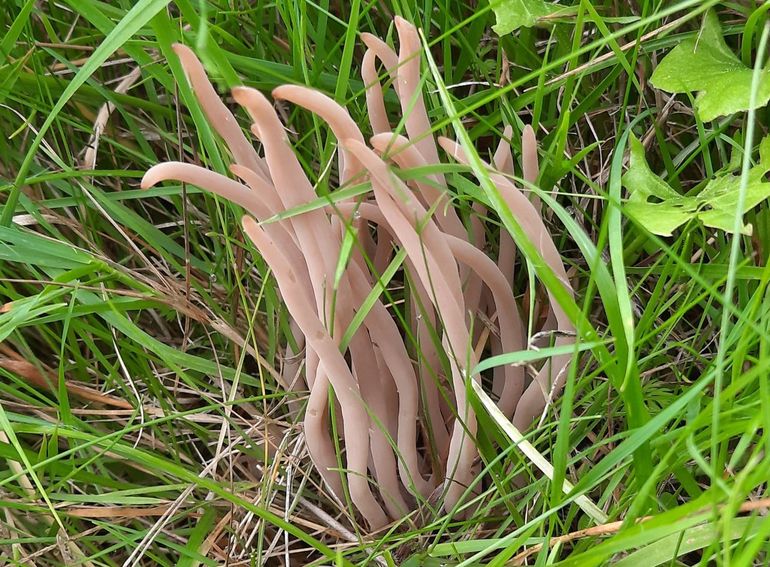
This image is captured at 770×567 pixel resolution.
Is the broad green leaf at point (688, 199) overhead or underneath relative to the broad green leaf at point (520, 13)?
underneath

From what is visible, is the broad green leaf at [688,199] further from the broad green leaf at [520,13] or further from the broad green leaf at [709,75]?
the broad green leaf at [520,13]

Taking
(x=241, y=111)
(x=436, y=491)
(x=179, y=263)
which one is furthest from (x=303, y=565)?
(x=241, y=111)

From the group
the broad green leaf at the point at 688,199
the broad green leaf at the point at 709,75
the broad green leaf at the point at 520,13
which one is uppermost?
the broad green leaf at the point at 520,13

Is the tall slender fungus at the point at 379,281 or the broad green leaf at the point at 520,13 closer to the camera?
the tall slender fungus at the point at 379,281

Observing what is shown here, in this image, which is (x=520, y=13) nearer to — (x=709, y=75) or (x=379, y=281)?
(x=709, y=75)

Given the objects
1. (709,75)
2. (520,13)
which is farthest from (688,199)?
(520,13)

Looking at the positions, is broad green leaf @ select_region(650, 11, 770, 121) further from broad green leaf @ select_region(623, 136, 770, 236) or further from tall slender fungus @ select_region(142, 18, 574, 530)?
tall slender fungus @ select_region(142, 18, 574, 530)

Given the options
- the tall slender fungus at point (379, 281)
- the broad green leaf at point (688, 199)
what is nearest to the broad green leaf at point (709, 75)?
the broad green leaf at point (688, 199)
